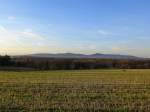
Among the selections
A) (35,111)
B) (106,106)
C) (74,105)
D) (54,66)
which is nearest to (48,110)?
(35,111)

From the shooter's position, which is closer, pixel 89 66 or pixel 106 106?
pixel 106 106

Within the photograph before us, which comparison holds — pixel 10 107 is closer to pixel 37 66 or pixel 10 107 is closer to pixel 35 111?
pixel 35 111

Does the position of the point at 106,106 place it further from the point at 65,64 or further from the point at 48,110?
the point at 65,64

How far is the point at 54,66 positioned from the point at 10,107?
81.1 meters

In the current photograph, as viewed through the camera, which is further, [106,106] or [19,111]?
[106,106]

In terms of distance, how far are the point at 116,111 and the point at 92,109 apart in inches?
37.4

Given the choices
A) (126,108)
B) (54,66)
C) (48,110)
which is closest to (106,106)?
(126,108)

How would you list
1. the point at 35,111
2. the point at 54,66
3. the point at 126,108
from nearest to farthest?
the point at 35,111
the point at 126,108
the point at 54,66

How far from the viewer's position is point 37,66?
94.6m

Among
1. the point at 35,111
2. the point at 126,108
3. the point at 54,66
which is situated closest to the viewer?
the point at 35,111

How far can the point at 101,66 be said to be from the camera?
97.7 meters

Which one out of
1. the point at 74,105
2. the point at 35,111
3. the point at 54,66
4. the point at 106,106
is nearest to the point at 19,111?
the point at 35,111

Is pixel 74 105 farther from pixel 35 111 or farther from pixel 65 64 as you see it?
pixel 65 64

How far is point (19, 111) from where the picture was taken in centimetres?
1142
